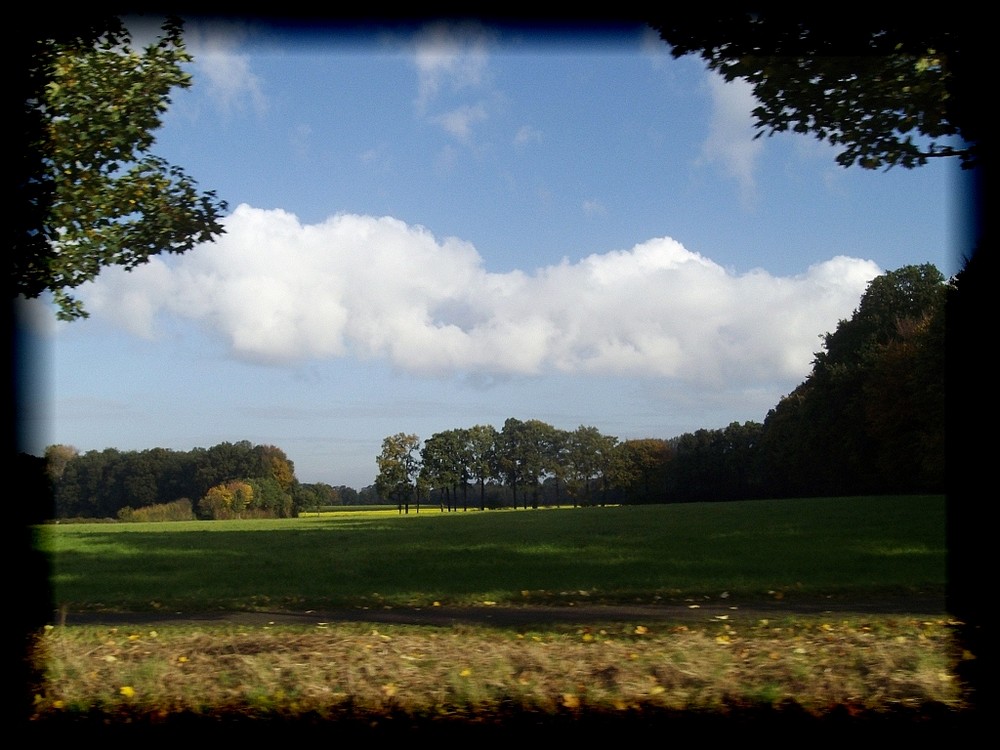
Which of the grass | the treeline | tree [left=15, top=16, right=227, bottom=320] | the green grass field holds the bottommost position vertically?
the green grass field

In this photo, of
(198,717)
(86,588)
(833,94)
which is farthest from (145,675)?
(833,94)

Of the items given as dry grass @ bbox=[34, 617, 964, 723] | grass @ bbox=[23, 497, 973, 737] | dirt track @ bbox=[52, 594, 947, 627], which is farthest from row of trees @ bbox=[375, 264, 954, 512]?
dry grass @ bbox=[34, 617, 964, 723]

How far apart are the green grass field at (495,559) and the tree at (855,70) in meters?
5.49

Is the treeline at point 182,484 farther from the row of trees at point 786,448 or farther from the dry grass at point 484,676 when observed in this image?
the dry grass at point 484,676

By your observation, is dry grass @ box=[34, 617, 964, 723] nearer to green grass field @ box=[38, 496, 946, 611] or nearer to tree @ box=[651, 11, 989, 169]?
green grass field @ box=[38, 496, 946, 611]

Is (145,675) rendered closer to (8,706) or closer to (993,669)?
(8,706)

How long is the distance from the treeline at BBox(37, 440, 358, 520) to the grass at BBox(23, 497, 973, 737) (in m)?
1.58

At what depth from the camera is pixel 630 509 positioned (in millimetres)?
29047

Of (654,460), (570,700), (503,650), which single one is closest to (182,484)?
(503,650)

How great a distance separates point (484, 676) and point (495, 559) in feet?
30.1

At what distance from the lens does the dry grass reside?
5.70 m

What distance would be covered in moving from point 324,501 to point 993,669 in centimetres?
1821

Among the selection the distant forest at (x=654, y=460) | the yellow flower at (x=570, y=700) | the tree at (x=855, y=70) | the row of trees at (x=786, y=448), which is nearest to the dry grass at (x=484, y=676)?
the yellow flower at (x=570, y=700)

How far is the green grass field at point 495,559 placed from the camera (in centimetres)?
1124
